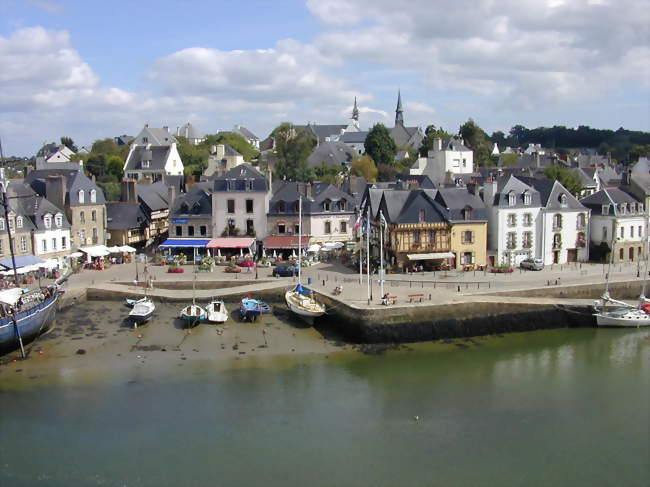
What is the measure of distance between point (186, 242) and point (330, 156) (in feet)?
120

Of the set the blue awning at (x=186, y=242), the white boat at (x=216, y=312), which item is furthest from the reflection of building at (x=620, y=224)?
the blue awning at (x=186, y=242)

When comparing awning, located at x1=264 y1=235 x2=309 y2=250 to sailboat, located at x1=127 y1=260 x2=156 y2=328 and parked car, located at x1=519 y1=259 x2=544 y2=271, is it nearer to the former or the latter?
sailboat, located at x1=127 y1=260 x2=156 y2=328

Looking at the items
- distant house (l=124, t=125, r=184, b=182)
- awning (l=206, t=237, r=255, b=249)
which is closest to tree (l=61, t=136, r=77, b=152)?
distant house (l=124, t=125, r=184, b=182)

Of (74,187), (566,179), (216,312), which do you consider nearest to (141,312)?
(216,312)

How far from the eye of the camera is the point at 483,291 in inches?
1341

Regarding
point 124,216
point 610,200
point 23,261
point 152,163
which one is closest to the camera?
point 23,261

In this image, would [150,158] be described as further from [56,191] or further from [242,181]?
[242,181]

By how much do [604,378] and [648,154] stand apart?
84.9m

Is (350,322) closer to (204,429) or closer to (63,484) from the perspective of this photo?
(204,429)

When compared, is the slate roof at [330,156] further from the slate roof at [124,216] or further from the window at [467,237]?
the window at [467,237]

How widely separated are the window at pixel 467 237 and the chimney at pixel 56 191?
25812mm

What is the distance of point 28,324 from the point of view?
29.3 metres

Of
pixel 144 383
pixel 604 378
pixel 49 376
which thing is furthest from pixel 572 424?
pixel 49 376

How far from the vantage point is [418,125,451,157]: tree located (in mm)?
83500
